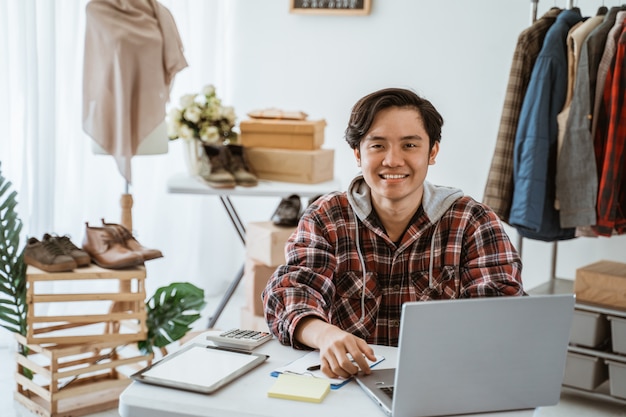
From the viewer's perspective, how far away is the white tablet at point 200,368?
4.52 ft

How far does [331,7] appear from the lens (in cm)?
434

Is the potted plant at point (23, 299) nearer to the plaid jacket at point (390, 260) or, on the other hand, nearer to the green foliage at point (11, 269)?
the green foliage at point (11, 269)

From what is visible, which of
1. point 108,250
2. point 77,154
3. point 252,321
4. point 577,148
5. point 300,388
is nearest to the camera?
point 300,388

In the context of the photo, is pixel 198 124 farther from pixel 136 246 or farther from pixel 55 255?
pixel 55 255

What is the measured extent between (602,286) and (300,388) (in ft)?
6.93

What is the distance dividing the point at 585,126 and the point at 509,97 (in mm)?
322

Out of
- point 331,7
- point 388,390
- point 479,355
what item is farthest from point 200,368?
point 331,7

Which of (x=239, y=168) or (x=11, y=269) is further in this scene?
(x=239, y=168)

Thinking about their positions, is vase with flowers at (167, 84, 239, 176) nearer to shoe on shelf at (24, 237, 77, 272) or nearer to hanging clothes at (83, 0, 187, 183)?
hanging clothes at (83, 0, 187, 183)

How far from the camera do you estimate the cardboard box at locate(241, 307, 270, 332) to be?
3.41 meters

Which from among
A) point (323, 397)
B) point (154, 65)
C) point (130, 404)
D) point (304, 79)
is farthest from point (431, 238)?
point (304, 79)

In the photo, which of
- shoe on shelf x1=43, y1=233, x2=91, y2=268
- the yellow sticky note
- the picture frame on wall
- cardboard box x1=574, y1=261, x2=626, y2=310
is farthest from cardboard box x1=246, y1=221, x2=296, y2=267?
the yellow sticky note

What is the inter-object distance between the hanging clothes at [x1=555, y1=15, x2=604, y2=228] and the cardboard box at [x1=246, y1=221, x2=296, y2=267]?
1.11m

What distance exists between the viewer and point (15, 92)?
342cm
